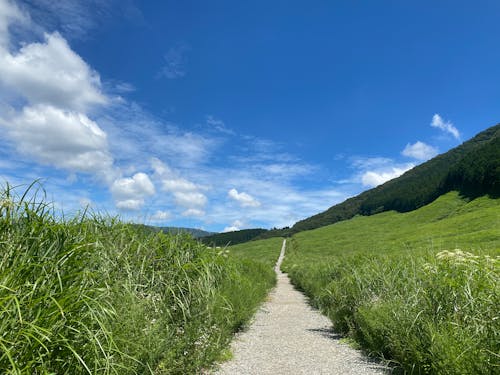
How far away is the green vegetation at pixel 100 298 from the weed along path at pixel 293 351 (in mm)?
756

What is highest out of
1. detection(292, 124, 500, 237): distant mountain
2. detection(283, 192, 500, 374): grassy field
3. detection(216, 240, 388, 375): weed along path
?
detection(292, 124, 500, 237): distant mountain

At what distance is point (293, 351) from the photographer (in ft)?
27.6

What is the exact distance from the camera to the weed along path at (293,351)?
6941 mm

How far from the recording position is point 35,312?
9.86ft

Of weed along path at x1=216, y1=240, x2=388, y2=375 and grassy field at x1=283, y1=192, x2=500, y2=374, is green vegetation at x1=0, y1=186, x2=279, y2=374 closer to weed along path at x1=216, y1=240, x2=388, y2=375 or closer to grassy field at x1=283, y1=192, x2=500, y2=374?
weed along path at x1=216, y1=240, x2=388, y2=375

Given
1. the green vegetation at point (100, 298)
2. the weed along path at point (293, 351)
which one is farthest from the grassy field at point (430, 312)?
the green vegetation at point (100, 298)

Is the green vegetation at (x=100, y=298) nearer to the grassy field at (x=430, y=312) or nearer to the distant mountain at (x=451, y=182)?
the grassy field at (x=430, y=312)

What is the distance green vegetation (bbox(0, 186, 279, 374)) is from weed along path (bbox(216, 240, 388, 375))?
756 millimetres

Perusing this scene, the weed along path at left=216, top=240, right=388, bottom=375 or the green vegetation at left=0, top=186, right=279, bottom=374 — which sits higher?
the green vegetation at left=0, top=186, right=279, bottom=374

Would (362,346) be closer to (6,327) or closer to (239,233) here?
(6,327)

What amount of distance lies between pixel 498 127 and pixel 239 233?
12935 cm

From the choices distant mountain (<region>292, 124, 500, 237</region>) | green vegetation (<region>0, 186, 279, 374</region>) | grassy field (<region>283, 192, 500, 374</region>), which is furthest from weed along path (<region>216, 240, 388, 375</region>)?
distant mountain (<region>292, 124, 500, 237</region>)

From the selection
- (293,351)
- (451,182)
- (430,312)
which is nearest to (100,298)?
(430,312)

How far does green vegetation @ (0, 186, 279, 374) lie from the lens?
2896mm
